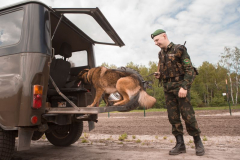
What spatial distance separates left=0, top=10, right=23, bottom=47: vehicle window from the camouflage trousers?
263 cm

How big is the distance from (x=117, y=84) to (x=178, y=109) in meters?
1.26

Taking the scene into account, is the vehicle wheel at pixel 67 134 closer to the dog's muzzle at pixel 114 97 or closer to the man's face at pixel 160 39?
the dog's muzzle at pixel 114 97

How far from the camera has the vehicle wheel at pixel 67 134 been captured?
4559 millimetres

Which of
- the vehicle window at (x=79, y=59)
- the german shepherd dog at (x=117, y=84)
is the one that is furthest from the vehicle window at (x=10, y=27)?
the vehicle window at (x=79, y=59)

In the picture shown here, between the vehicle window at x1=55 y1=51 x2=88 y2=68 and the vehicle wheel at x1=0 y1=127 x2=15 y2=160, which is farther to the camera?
the vehicle window at x1=55 y1=51 x2=88 y2=68

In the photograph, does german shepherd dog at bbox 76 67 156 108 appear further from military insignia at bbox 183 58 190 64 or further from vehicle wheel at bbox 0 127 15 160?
vehicle wheel at bbox 0 127 15 160

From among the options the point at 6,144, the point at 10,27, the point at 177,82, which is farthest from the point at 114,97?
the point at 10,27

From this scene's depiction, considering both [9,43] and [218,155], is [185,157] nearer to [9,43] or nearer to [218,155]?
[218,155]

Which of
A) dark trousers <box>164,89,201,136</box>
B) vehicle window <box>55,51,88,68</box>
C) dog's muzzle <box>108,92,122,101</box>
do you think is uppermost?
vehicle window <box>55,51,88,68</box>

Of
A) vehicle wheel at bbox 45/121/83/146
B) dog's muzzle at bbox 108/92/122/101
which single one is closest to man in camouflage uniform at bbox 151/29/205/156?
dog's muzzle at bbox 108/92/122/101

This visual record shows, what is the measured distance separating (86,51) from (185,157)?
129 inches

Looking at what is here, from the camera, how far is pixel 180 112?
3553 mm

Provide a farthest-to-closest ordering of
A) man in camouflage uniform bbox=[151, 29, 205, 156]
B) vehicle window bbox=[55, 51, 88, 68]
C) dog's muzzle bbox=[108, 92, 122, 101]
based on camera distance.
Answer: vehicle window bbox=[55, 51, 88, 68], dog's muzzle bbox=[108, 92, 122, 101], man in camouflage uniform bbox=[151, 29, 205, 156]

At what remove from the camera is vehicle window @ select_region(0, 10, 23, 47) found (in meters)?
2.92
